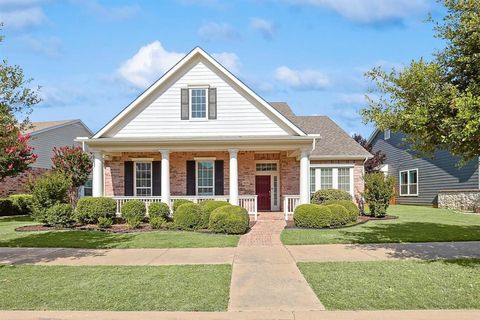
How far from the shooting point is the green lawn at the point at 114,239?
41.2 ft

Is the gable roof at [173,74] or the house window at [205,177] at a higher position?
the gable roof at [173,74]

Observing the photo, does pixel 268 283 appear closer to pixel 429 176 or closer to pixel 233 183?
pixel 233 183

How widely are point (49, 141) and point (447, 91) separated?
31575 millimetres

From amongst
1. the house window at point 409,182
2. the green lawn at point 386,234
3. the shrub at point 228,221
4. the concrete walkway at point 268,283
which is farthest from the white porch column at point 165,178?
the house window at point 409,182

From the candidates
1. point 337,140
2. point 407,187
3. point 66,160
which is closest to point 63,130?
point 66,160

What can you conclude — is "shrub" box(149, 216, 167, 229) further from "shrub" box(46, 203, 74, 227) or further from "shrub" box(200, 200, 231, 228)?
"shrub" box(46, 203, 74, 227)

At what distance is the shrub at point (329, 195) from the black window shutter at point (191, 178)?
6032 millimetres

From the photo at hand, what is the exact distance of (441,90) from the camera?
352 inches

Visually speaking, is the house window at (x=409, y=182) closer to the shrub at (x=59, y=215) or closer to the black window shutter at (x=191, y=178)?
the black window shutter at (x=191, y=178)

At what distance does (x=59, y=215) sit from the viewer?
55.7 ft

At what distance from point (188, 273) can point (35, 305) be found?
9.26 ft

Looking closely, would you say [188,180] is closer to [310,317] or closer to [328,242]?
[328,242]

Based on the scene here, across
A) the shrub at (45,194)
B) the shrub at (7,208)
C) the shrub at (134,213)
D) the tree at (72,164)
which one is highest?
the tree at (72,164)

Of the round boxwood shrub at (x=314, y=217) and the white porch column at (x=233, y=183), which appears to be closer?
the round boxwood shrub at (x=314, y=217)
